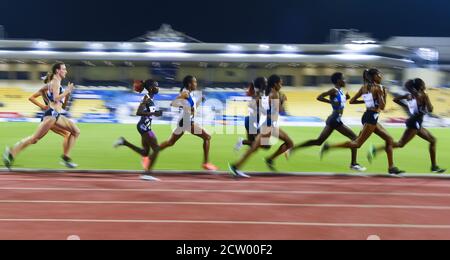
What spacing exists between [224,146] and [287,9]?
43.6 metres

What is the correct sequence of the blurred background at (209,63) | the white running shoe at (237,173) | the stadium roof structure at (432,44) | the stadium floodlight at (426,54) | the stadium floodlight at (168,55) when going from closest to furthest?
the white running shoe at (237,173), the blurred background at (209,63), the stadium floodlight at (168,55), the stadium floodlight at (426,54), the stadium roof structure at (432,44)

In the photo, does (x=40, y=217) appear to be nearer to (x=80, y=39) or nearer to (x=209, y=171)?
(x=209, y=171)

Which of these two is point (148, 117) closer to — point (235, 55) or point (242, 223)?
point (242, 223)

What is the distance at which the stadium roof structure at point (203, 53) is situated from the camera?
42781mm

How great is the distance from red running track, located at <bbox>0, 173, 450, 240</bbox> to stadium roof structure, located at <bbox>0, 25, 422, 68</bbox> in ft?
113

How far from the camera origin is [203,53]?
44375 mm

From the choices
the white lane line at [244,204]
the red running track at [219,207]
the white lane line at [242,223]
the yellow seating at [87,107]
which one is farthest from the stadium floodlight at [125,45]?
the white lane line at [242,223]

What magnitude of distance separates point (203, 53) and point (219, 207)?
125 ft

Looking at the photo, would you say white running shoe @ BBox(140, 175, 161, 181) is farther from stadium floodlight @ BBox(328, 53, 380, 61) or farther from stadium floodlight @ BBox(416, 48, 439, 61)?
stadium floodlight @ BBox(416, 48, 439, 61)

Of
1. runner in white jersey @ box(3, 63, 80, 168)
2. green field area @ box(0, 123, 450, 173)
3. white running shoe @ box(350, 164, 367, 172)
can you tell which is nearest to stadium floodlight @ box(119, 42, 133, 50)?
green field area @ box(0, 123, 450, 173)

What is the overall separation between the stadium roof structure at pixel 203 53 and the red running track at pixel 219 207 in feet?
113

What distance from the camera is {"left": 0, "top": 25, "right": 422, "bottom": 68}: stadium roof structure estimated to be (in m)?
42.8

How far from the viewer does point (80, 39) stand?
189 feet

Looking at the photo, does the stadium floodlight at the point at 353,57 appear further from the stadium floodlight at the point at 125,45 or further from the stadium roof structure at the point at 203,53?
the stadium floodlight at the point at 125,45
